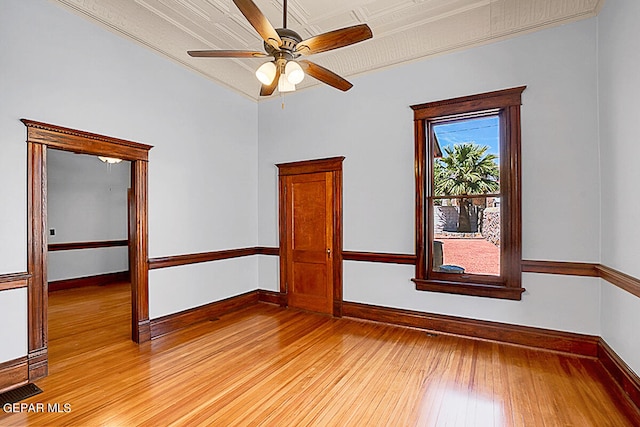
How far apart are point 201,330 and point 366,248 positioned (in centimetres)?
234

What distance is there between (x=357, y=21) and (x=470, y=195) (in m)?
2.37

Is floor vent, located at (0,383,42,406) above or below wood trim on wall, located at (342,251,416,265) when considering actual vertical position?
below

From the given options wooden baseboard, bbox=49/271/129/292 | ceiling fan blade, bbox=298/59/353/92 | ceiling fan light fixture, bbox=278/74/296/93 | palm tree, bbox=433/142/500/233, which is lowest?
wooden baseboard, bbox=49/271/129/292

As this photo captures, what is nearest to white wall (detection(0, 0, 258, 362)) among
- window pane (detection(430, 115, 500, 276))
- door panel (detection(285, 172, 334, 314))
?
door panel (detection(285, 172, 334, 314))

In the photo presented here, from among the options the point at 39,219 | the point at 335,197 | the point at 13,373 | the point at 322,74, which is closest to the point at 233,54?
the point at 322,74

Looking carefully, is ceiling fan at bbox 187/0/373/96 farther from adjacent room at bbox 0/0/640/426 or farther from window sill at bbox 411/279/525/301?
window sill at bbox 411/279/525/301

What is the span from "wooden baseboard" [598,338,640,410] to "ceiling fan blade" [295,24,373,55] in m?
3.20

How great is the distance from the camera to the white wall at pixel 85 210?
6449 millimetres

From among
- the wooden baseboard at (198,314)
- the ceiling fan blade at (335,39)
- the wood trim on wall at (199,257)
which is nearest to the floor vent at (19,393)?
the wooden baseboard at (198,314)

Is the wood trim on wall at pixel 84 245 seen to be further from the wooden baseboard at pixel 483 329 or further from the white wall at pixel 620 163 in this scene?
the white wall at pixel 620 163

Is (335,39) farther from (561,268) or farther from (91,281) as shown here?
(91,281)

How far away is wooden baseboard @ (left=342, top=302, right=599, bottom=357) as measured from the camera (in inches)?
128

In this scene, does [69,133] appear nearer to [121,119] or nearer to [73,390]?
[121,119]

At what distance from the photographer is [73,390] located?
2646 millimetres
